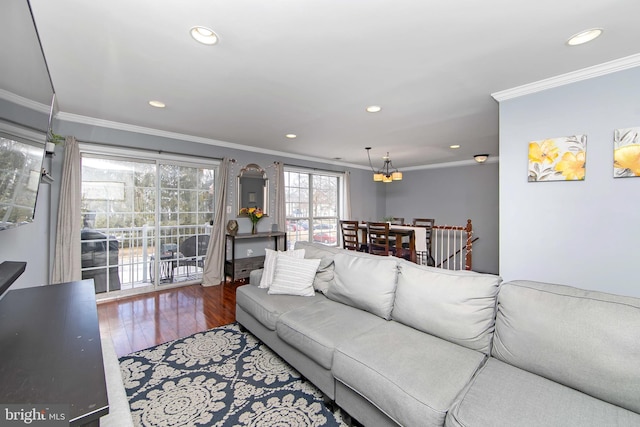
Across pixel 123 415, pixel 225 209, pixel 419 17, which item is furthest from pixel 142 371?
pixel 419 17

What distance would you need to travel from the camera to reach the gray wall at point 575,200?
81.7 inches

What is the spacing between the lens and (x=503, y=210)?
263cm

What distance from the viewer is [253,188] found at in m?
5.00

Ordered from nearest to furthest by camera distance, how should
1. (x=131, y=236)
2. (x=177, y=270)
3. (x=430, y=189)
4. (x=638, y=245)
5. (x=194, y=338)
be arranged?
1. (x=638, y=245)
2. (x=194, y=338)
3. (x=131, y=236)
4. (x=177, y=270)
5. (x=430, y=189)

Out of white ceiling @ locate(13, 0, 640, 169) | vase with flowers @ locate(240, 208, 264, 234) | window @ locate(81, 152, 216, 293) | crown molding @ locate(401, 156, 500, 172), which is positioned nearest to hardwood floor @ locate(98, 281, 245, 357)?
window @ locate(81, 152, 216, 293)

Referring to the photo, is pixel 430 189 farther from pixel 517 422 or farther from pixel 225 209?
pixel 517 422

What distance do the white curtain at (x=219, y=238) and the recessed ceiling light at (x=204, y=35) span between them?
286 cm

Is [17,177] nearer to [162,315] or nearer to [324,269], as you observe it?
[324,269]

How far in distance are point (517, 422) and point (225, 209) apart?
4.34 m

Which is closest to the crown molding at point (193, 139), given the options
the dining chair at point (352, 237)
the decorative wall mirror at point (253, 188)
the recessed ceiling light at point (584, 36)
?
the decorative wall mirror at point (253, 188)

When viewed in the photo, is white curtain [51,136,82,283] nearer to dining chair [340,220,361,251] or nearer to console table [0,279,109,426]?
console table [0,279,109,426]

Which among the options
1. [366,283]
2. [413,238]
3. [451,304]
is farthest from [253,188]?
[451,304]

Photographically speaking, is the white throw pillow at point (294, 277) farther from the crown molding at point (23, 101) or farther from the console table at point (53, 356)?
the crown molding at point (23, 101)

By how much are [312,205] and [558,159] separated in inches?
177
